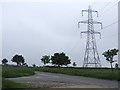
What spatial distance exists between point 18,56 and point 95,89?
141622 millimetres

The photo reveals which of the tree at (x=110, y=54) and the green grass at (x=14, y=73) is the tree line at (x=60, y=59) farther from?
the green grass at (x=14, y=73)

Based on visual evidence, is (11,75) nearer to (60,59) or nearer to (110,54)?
(110,54)

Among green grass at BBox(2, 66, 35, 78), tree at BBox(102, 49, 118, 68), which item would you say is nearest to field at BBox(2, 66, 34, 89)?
green grass at BBox(2, 66, 35, 78)

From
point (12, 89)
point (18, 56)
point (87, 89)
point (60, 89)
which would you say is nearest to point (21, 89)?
point (12, 89)

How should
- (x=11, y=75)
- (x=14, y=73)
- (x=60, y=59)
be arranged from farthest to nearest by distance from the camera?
1. (x=60, y=59)
2. (x=14, y=73)
3. (x=11, y=75)

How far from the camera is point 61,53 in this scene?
10712 centimetres

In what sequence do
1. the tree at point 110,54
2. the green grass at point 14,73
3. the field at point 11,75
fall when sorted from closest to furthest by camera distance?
the field at point 11,75 < the green grass at point 14,73 < the tree at point 110,54

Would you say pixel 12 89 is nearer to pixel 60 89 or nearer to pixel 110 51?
pixel 60 89

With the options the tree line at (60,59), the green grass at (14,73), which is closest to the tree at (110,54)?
the tree line at (60,59)

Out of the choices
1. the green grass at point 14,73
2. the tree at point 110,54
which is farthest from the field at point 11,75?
the tree at point 110,54

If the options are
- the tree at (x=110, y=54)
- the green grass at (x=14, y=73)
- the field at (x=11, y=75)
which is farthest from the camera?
the tree at (x=110, y=54)

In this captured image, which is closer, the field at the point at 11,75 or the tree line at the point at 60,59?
the field at the point at 11,75

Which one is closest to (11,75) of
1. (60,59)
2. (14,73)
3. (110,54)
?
(14,73)

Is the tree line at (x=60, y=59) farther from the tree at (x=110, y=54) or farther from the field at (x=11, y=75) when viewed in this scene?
the field at (x=11, y=75)
